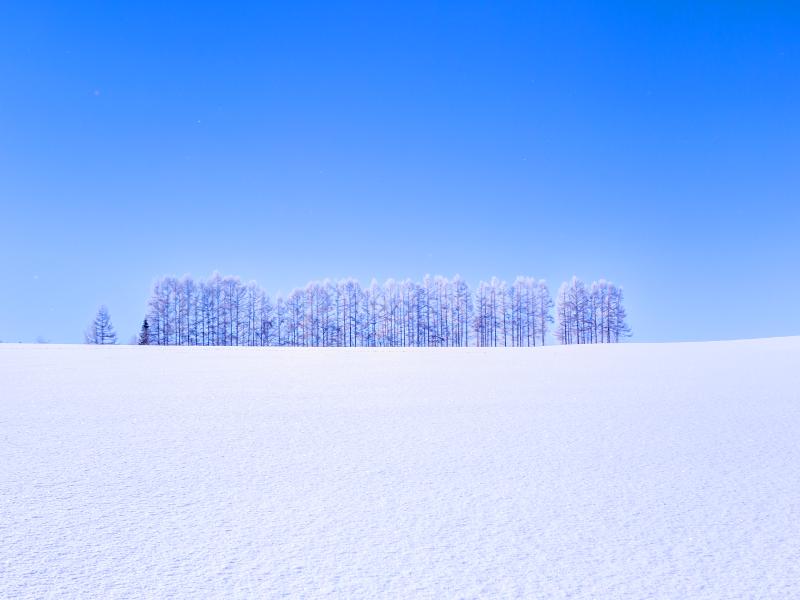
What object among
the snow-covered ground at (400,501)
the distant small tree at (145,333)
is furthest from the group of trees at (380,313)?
the snow-covered ground at (400,501)

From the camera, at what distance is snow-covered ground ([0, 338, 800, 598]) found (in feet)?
5.91

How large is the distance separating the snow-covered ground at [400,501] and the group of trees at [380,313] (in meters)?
42.2

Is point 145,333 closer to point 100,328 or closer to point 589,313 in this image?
point 100,328

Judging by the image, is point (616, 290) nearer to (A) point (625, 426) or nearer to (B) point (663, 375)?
(B) point (663, 375)

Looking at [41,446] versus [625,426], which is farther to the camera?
[625,426]

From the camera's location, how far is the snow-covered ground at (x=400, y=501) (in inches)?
70.9

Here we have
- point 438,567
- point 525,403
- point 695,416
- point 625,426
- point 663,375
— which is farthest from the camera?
point 663,375

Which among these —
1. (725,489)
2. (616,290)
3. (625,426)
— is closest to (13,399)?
(625,426)

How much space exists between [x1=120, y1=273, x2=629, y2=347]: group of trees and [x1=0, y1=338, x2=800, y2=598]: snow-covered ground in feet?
138

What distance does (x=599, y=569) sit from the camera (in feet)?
6.14

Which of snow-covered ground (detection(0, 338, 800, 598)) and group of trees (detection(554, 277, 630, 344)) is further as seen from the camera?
group of trees (detection(554, 277, 630, 344))

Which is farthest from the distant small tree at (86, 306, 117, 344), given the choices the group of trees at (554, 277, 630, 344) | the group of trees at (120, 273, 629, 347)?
the group of trees at (554, 277, 630, 344)

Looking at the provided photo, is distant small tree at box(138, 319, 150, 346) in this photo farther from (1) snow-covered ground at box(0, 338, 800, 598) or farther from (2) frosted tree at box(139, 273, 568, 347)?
(1) snow-covered ground at box(0, 338, 800, 598)

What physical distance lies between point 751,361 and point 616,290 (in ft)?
128
